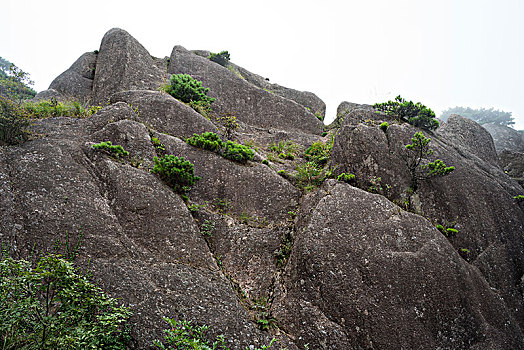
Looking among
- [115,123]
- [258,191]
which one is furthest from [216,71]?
[258,191]

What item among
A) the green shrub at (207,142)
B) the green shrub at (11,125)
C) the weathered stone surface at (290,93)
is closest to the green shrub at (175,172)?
the green shrub at (207,142)

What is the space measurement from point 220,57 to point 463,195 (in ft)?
73.9

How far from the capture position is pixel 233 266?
910cm

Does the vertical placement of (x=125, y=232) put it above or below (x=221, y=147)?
below

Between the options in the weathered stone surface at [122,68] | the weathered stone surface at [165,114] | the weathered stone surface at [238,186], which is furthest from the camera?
the weathered stone surface at [122,68]

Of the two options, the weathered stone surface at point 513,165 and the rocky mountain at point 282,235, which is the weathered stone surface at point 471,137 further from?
the rocky mountain at point 282,235

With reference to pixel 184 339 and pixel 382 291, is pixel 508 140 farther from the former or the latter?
pixel 184 339

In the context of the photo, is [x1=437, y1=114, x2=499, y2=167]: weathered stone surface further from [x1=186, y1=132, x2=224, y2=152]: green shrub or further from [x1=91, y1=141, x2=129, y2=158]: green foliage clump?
[x1=91, y1=141, x2=129, y2=158]: green foliage clump

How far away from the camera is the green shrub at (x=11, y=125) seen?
9.16 m

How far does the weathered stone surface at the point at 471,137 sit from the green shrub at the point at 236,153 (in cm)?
1239

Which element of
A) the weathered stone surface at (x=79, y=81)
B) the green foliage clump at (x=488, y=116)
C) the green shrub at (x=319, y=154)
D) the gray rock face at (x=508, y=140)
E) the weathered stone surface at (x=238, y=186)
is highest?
the green foliage clump at (x=488, y=116)

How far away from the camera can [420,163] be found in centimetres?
1184

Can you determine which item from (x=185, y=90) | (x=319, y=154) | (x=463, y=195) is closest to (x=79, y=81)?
(x=185, y=90)

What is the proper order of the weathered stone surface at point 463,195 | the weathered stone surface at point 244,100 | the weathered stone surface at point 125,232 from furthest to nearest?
the weathered stone surface at point 244,100 < the weathered stone surface at point 463,195 < the weathered stone surface at point 125,232
